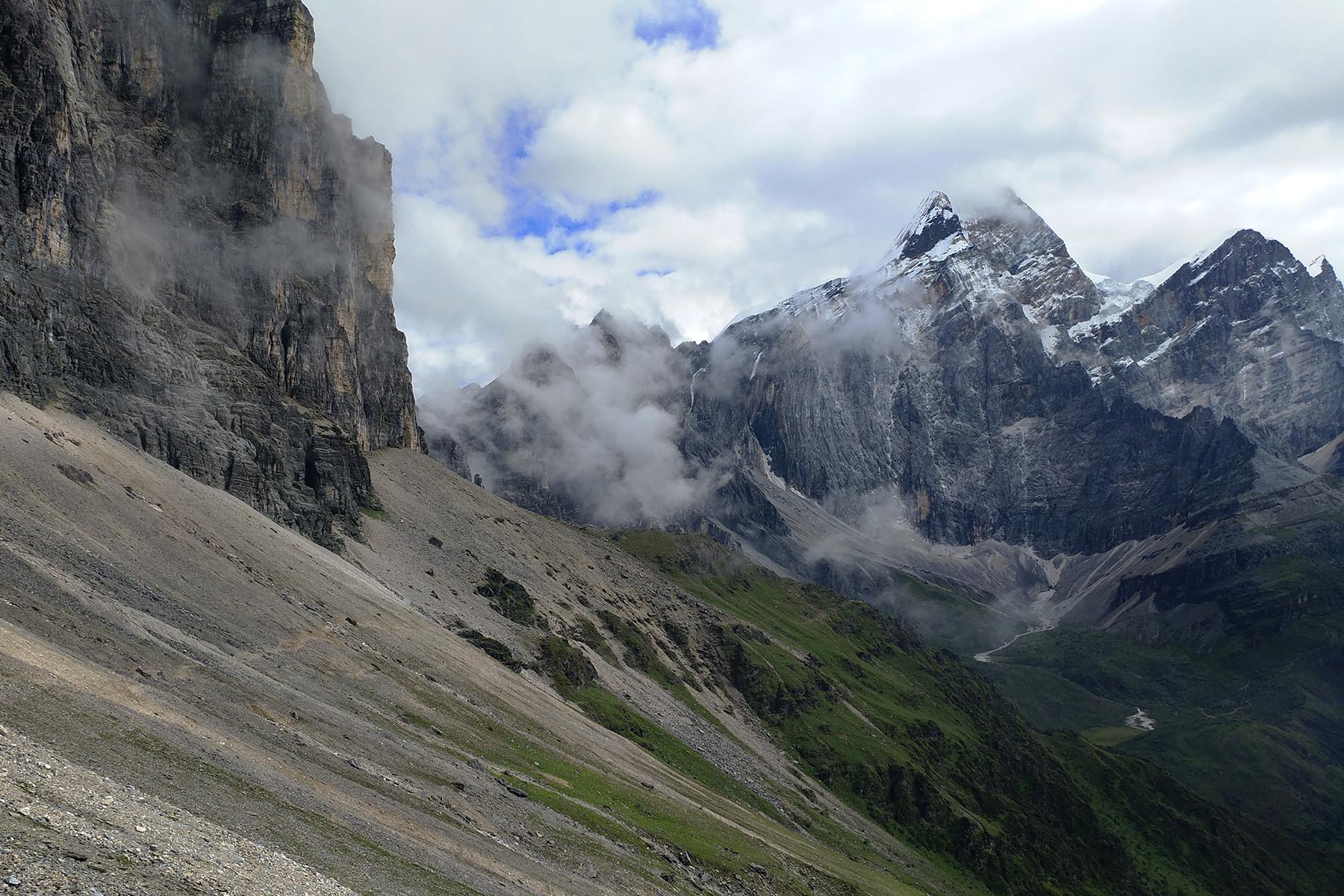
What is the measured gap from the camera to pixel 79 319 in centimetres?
13438

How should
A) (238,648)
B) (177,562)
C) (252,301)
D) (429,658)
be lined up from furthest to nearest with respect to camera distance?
(252,301), (429,658), (177,562), (238,648)

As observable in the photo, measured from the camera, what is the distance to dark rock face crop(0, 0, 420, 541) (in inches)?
5167

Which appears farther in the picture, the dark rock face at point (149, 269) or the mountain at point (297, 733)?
the dark rock face at point (149, 269)

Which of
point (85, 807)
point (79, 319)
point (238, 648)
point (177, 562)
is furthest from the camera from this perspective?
point (79, 319)

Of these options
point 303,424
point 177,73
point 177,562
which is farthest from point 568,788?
point 177,73

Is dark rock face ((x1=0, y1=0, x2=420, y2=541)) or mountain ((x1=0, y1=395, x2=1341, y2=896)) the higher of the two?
dark rock face ((x1=0, y1=0, x2=420, y2=541))

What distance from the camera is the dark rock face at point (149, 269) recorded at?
13125 cm

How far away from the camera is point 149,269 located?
16100 cm

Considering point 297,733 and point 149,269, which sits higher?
point 149,269

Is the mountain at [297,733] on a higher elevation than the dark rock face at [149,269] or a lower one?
lower

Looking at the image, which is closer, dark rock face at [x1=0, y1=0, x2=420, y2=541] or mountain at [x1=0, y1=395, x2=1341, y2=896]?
mountain at [x1=0, y1=395, x2=1341, y2=896]

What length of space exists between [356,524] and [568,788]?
9719 centimetres

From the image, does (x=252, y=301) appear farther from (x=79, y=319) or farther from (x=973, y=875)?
(x=973, y=875)

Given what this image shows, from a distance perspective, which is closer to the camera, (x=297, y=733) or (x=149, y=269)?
(x=297, y=733)
